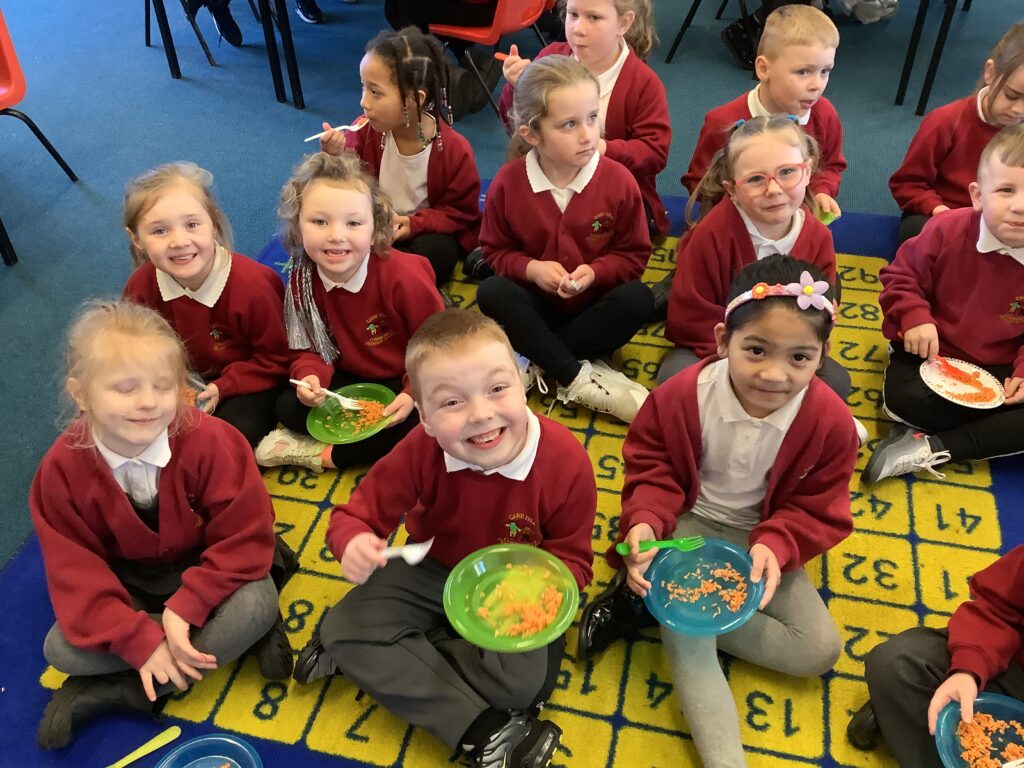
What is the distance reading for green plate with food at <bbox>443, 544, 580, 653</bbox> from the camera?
1.28 meters

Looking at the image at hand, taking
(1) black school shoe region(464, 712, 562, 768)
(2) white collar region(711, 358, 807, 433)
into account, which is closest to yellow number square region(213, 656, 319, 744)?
(1) black school shoe region(464, 712, 562, 768)

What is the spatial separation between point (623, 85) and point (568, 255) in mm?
717

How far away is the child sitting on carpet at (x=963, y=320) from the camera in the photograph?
1.74 m

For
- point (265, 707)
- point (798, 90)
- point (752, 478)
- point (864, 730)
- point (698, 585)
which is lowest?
point (265, 707)

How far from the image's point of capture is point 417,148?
2.33 m

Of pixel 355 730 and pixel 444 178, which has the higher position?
pixel 444 178

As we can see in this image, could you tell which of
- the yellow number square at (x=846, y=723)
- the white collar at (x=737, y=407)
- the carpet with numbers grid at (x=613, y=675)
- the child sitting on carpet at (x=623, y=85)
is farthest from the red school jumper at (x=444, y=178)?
the yellow number square at (x=846, y=723)

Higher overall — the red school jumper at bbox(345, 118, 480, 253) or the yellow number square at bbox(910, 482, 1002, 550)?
the red school jumper at bbox(345, 118, 480, 253)

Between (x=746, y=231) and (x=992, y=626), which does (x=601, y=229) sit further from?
(x=992, y=626)

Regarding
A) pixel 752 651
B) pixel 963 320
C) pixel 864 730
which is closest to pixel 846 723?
pixel 864 730

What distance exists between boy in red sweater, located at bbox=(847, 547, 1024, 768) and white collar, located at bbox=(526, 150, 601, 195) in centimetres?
122

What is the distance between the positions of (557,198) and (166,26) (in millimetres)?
2564

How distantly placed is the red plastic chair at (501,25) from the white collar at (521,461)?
6.35 feet

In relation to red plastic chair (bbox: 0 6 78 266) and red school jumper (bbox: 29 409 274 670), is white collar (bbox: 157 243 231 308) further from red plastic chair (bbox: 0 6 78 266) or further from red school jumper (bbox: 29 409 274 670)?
red plastic chair (bbox: 0 6 78 266)
